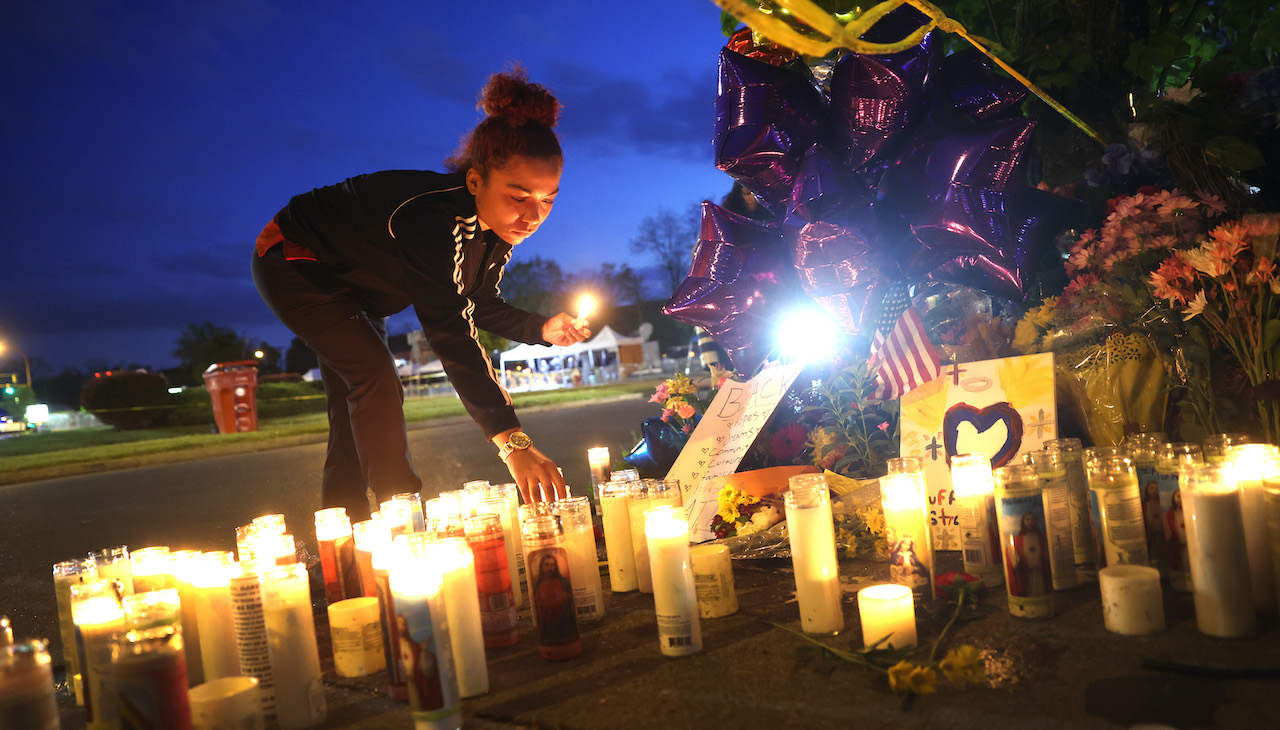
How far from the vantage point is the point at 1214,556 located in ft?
5.86

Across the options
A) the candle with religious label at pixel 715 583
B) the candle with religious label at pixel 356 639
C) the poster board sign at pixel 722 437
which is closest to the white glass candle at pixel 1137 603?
the candle with religious label at pixel 715 583

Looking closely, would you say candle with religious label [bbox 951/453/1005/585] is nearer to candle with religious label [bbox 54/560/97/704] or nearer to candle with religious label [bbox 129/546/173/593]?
candle with religious label [bbox 129/546/173/593]

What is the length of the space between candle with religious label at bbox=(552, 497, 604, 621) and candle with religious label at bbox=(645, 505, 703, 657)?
1.33ft

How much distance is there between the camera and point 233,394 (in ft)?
52.0

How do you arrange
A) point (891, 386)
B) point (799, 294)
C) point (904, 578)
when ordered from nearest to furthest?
point (904, 578), point (891, 386), point (799, 294)

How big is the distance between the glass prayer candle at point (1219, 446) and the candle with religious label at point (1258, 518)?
6 cm

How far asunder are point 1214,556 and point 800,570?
93cm

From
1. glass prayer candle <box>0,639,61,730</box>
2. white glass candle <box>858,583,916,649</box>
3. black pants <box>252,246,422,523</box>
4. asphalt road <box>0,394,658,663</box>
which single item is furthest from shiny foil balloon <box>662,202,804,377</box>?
glass prayer candle <box>0,639,61,730</box>

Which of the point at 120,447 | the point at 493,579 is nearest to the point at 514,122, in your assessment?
the point at 493,579

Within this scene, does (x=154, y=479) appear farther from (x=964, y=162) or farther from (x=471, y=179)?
(x=964, y=162)

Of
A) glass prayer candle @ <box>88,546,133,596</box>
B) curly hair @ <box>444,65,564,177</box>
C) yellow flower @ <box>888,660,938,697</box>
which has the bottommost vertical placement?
yellow flower @ <box>888,660,938,697</box>

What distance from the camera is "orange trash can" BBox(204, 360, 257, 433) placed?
1559 cm

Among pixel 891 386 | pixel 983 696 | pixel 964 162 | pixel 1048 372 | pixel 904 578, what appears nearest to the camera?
pixel 983 696

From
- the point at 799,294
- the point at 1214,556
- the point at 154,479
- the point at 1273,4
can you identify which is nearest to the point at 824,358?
the point at 799,294
